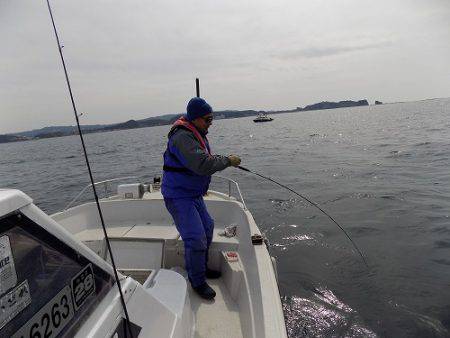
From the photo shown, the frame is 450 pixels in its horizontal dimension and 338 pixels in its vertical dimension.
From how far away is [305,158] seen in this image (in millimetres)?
22062

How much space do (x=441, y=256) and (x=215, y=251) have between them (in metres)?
4.99

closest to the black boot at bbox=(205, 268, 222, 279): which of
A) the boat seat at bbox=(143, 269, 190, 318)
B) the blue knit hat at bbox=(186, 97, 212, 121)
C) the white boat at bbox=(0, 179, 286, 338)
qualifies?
the white boat at bbox=(0, 179, 286, 338)

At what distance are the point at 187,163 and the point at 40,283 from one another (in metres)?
2.28

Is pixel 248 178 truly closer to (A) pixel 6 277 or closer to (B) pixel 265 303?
(B) pixel 265 303

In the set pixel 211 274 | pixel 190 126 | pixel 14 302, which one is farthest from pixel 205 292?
pixel 14 302

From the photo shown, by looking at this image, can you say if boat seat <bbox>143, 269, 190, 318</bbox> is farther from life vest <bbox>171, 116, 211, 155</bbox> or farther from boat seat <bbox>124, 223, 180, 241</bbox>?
boat seat <bbox>124, 223, 180, 241</bbox>

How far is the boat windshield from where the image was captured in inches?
47.9

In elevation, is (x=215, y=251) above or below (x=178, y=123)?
below

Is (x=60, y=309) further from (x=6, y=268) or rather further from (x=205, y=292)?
(x=205, y=292)

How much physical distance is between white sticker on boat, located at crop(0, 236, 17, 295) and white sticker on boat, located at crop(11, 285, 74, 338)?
0.17 meters

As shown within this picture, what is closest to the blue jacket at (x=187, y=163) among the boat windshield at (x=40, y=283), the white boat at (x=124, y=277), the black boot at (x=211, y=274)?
the white boat at (x=124, y=277)

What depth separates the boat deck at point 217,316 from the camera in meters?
3.38

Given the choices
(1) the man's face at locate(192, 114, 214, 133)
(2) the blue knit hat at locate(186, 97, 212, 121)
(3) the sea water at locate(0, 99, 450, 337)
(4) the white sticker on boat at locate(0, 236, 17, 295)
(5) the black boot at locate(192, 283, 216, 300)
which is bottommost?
(3) the sea water at locate(0, 99, 450, 337)

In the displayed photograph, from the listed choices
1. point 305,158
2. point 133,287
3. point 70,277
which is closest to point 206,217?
point 133,287
